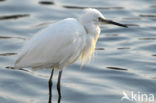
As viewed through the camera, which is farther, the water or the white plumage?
the water

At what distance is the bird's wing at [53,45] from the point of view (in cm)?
639

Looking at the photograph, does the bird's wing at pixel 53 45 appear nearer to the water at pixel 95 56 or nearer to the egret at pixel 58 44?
the egret at pixel 58 44

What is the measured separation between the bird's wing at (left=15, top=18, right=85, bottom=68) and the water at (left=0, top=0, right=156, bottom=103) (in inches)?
25.1

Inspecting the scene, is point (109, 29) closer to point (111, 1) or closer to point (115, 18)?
point (115, 18)

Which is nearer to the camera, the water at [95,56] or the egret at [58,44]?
the egret at [58,44]

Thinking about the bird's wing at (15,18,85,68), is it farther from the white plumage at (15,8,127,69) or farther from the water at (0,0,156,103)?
the water at (0,0,156,103)

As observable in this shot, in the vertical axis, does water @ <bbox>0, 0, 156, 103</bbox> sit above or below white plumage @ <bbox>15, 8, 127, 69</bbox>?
below

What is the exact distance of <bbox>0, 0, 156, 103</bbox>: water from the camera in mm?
6939

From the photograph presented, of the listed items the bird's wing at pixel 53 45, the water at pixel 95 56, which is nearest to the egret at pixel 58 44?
the bird's wing at pixel 53 45

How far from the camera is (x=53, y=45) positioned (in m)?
6.45

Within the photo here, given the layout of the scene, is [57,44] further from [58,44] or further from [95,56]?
[95,56]

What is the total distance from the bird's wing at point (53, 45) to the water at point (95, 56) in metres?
0.64

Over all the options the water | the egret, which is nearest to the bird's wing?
the egret

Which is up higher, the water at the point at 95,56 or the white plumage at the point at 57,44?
the white plumage at the point at 57,44
